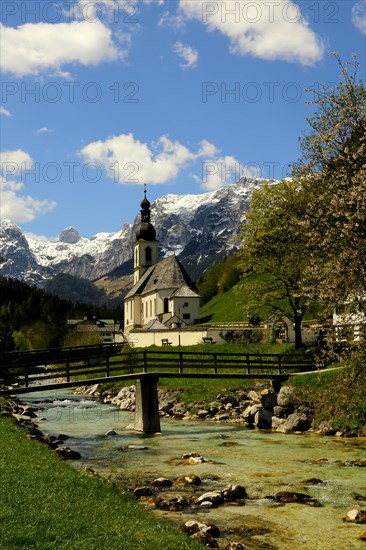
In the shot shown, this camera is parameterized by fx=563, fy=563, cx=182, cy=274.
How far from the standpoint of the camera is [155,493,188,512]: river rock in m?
15.3

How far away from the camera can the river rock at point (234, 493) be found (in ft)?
54.3

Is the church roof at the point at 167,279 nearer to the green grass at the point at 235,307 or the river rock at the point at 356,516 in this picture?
the green grass at the point at 235,307

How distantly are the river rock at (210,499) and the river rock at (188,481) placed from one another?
209cm

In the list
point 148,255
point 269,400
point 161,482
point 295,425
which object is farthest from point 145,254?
point 161,482

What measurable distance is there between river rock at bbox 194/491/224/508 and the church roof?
7192 centimetres

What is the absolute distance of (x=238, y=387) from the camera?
39312 millimetres

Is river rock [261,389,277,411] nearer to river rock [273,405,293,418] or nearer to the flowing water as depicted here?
river rock [273,405,293,418]

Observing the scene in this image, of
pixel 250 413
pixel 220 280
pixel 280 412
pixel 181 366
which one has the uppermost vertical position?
pixel 220 280

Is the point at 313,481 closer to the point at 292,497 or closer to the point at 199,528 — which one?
the point at 292,497

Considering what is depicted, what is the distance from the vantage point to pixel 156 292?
93438mm

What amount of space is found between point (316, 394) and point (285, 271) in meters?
12.1

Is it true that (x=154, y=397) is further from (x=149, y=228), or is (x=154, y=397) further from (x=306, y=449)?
(x=149, y=228)

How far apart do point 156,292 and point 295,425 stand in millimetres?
64458

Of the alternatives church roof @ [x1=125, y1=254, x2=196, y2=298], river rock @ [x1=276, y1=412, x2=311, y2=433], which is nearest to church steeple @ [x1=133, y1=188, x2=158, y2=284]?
church roof @ [x1=125, y1=254, x2=196, y2=298]
